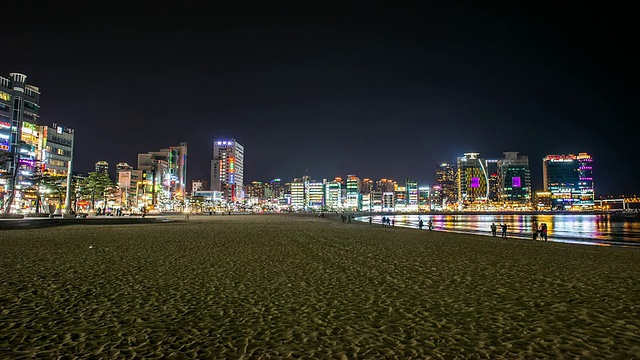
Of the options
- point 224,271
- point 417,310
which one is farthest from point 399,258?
point 417,310

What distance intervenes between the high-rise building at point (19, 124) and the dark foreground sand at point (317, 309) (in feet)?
279

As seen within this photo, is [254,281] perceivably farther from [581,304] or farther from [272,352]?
[581,304]

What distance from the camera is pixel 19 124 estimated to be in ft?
284

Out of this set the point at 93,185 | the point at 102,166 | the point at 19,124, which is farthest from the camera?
the point at 102,166

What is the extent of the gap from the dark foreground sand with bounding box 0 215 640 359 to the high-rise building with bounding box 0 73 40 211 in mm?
84901

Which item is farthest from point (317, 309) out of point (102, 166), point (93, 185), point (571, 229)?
point (102, 166)

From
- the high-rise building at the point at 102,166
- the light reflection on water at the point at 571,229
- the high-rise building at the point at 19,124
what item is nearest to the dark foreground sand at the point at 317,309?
the light reflection on water at the point at 571,229

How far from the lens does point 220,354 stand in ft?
16.8

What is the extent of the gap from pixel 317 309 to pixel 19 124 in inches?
4176

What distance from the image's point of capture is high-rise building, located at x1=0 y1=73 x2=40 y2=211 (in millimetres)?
79562

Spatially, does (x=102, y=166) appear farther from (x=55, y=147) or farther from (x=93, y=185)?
(x=93, y=185)

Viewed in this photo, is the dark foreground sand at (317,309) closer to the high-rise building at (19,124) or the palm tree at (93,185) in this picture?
the palm tree at (93,185)

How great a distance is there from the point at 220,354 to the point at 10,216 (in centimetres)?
5424

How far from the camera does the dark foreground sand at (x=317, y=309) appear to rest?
5434mm
